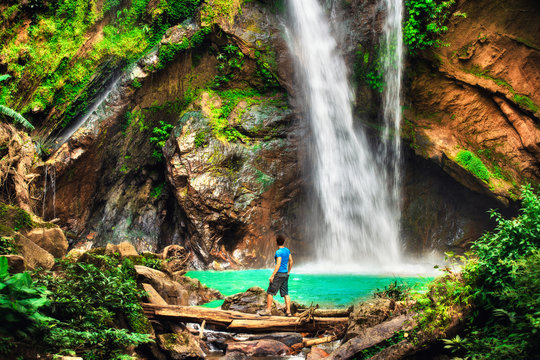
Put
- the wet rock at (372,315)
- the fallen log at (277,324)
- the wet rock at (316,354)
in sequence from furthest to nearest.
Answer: the fallen log at (277,324) → the wet rock at (316,354) → the wet rock at (372,315)

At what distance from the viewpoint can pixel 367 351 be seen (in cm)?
368

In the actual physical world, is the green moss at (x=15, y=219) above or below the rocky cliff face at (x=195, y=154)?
below

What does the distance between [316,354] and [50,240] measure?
5080 millimetres

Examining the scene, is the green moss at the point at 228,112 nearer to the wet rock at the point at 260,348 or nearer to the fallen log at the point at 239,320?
the fallen log at the point at 239,320

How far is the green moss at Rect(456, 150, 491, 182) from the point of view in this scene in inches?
544

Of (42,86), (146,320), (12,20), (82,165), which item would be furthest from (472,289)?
(12,20)

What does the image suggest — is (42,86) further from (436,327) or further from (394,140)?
(436,327)

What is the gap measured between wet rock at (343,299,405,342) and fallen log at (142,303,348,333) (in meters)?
1.00

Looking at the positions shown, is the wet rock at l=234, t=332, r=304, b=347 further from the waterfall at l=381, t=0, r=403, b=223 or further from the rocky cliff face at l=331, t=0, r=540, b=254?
the waterfall at l=381, t=0, r=403, b=223

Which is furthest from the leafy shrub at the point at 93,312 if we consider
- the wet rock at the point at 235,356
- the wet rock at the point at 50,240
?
the wet rock at the point at 50,240

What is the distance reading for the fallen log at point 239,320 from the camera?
507 centimetres

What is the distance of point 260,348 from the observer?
5.14 m

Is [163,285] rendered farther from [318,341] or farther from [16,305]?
[16,305]

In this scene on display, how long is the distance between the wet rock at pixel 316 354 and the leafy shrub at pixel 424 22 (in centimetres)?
1362
